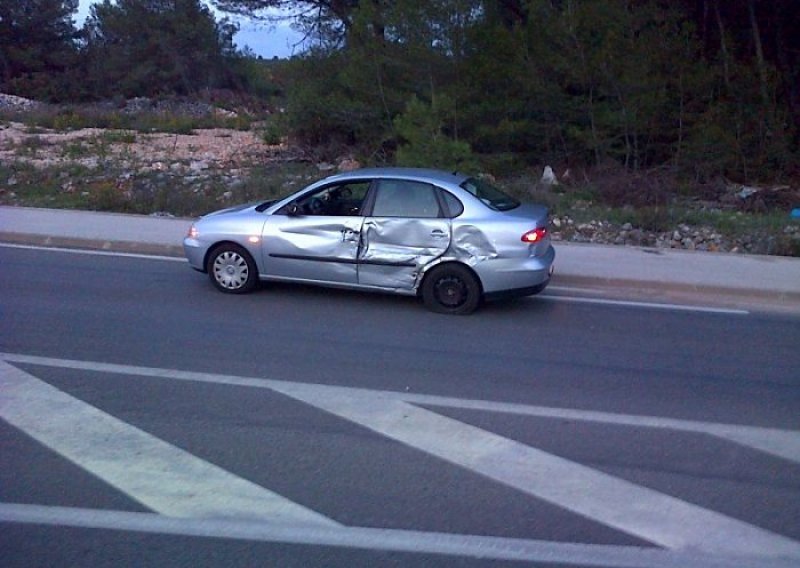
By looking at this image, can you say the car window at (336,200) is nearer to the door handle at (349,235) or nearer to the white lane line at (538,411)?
the door handle at (349,235)

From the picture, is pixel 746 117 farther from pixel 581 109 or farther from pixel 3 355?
pixel 3 355

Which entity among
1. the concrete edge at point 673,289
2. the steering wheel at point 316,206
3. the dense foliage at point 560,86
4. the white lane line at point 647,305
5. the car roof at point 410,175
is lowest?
the white lane line at point 647,305

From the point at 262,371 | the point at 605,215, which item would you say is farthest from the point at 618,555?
the point at 605,215

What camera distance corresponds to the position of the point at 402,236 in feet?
36.9

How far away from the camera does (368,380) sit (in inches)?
337

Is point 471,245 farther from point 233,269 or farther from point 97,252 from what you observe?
point 97,252

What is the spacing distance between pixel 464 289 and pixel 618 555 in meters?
5.83

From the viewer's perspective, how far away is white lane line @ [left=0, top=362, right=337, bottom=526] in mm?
5977

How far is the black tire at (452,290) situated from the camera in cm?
1109

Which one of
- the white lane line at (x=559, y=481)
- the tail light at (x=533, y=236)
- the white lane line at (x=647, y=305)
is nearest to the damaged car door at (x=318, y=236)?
the tail light at (x=533, y=236)

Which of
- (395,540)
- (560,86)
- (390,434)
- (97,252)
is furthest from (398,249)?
(560,86)

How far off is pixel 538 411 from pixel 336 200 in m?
4.74

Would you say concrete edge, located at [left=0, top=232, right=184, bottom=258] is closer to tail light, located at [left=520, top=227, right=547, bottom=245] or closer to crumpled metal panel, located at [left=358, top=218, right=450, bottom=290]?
crumpled metal panel, located at [left=358, top=218, right=450, bottom=290]

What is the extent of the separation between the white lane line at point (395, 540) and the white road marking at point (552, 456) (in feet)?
0.56
